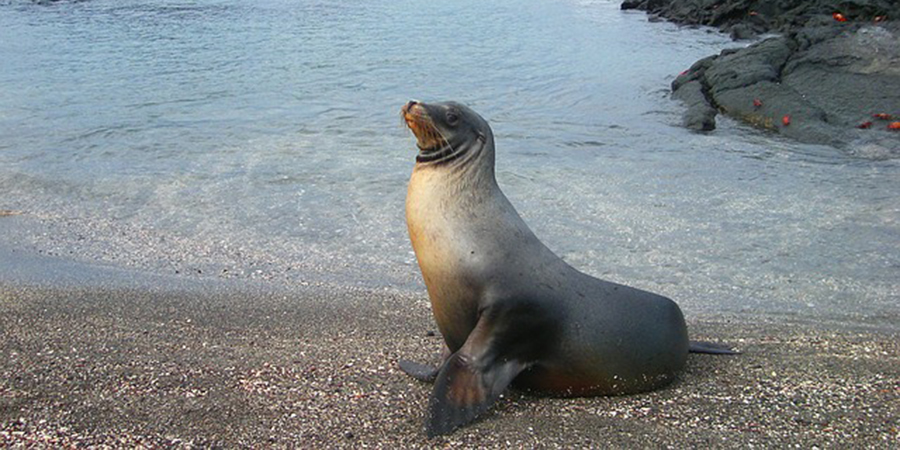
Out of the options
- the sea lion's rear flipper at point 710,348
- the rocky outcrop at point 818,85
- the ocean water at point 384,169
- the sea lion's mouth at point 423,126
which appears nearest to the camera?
the sea lion's mouth at point 423,126

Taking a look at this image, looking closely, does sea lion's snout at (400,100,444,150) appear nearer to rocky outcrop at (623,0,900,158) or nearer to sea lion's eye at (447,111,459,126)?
sea lion's eye at (447,111,459,126)

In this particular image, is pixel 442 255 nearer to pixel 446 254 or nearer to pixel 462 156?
pixel 446 254

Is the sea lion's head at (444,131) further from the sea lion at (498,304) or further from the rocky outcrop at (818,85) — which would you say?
the rocky outcrop at (818,85)

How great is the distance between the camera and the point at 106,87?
13.0m

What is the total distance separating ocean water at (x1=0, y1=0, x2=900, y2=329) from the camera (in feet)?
20.4

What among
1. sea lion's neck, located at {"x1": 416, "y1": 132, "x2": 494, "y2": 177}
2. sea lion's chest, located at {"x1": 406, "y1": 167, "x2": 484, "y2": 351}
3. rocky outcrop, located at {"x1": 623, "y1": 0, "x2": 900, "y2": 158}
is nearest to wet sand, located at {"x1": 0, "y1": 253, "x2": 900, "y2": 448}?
sea lion's chest, located at {"x1": 406, "y1": 167, "x2": 484, "y2": 351}

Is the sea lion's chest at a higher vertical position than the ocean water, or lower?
higher

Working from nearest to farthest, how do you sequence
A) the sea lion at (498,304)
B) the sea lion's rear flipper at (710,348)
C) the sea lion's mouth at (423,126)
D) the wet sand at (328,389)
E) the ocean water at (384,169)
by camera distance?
the wet sand at (328,389) → the sea lion at (498,304) → the sea lion's mouth at (423,126) → the sea lion's rear flipper at (710,348) → the ocean water at (384,169)

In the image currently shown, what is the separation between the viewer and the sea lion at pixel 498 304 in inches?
134

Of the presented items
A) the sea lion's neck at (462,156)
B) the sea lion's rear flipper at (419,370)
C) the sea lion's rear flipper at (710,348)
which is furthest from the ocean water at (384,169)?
the sea lion's neck at (462,156)

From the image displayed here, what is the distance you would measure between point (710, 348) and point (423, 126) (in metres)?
1.63

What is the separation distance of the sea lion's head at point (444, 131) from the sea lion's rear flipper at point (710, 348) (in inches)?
50.6

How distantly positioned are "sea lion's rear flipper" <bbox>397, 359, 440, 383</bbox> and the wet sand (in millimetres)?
32

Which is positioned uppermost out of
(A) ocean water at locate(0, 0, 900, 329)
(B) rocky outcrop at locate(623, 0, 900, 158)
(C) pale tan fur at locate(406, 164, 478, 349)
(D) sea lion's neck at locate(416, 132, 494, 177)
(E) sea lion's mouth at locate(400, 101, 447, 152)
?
(E) sea lion's mouth at locate(400, 101, 447, 152)
